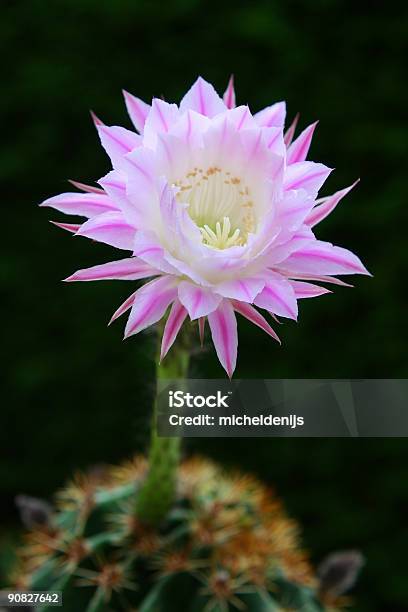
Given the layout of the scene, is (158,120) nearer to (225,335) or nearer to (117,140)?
(117,140)

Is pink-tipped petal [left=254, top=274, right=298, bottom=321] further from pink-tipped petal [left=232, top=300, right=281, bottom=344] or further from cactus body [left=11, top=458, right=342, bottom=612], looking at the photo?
cactus body [left=11, top=458, right=342, bottom=612]

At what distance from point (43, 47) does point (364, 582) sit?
116cm

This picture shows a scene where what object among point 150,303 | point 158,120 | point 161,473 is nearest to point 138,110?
point 158,120

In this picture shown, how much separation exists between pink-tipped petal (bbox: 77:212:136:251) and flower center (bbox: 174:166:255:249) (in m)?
0.06

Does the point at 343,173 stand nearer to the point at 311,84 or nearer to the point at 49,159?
the point at 311,84

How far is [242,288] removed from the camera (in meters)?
0.56

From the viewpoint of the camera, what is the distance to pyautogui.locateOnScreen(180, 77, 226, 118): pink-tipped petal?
2.02 feet

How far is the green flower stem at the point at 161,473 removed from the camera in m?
0.75

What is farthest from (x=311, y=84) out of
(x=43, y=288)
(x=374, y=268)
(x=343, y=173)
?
(x=43, y=288)

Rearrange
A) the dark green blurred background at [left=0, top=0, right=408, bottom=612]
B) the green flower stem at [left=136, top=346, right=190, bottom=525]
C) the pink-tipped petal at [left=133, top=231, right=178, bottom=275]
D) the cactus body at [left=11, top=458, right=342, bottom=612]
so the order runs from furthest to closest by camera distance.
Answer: the dark green blurred background at [left=0, top=0, right=408, bottom=612] → the cactus body at [left=11, top=458, right=342, bottom=612] → the green flower stem at [left=136, top=346, right=190, bottom=525] → the pink-tipped petal at [left=133, top=231, right=178, bottom=275]

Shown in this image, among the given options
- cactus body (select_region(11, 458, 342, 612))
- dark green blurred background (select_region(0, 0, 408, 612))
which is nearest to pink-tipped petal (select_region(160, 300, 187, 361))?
cactus body (select_region(11, 458, 342, 612))

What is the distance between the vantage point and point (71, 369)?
5.47 feet

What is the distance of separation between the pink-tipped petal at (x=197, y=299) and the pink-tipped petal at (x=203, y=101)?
13 centimetres

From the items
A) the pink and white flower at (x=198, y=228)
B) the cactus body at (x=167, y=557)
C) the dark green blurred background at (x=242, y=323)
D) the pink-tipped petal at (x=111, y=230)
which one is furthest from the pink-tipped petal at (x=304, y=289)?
the dark green blurred background at (x=242, y=323)
